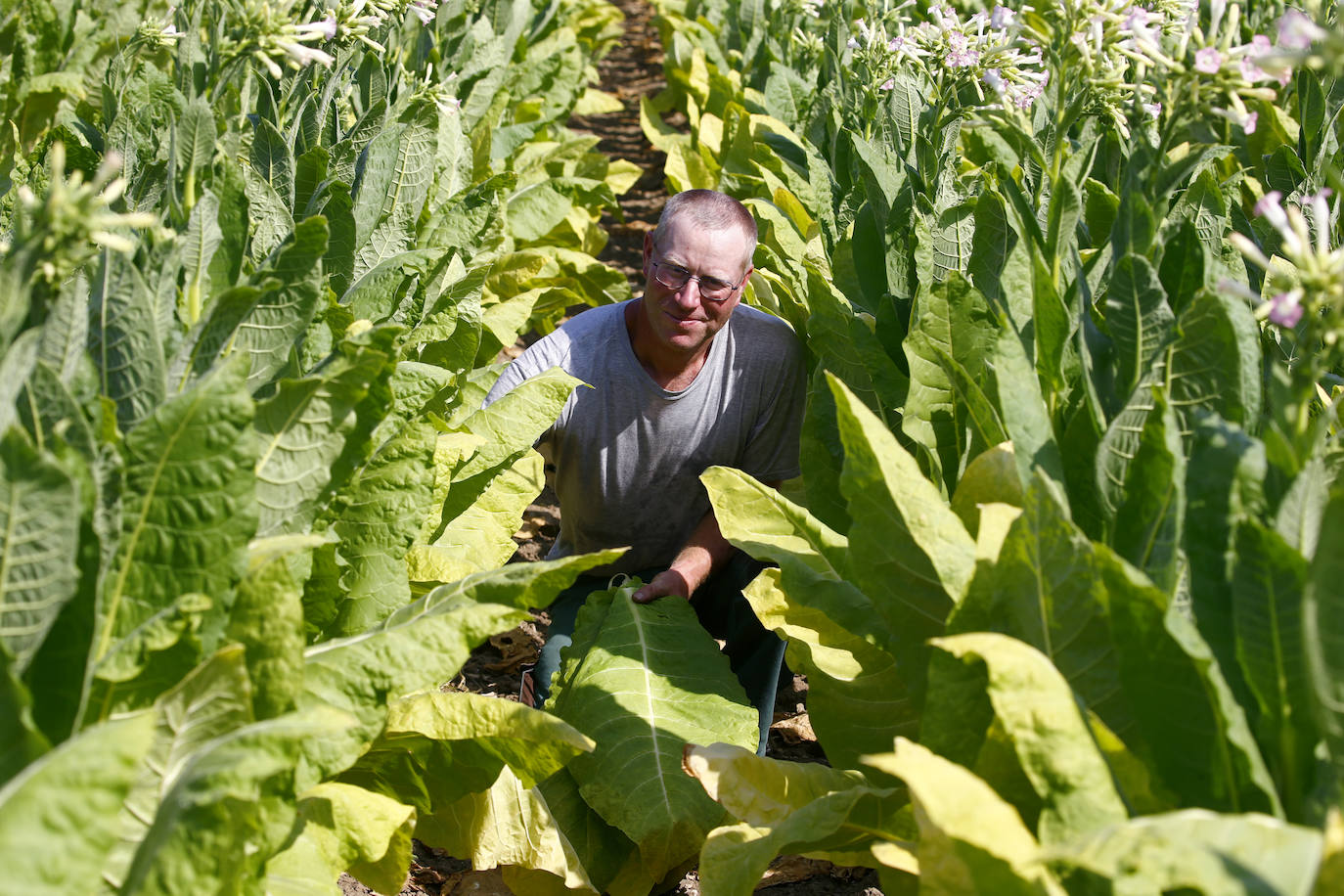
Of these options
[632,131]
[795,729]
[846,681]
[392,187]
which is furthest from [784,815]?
[632,131]

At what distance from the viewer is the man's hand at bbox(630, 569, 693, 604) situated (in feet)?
9.57

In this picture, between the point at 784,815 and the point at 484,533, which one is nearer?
the point at 784,815

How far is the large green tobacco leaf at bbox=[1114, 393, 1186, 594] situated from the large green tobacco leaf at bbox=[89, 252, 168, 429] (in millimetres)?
1317

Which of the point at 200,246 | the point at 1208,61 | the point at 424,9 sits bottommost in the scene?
the point at 200,246

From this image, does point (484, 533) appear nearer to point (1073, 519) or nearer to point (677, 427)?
point (677, 427)

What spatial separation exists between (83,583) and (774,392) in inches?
82.6

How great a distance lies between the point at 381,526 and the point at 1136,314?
1.23 metres

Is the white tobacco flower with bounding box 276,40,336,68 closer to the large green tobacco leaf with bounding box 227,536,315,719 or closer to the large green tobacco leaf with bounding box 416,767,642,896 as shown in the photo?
the large green tobacco leaf with bounding box 227,536,315,719

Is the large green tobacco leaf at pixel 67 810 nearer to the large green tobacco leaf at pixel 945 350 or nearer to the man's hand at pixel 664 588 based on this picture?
the large green tobacco leaf at pixel 945 350

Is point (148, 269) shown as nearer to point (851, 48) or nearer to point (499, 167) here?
point (499, 167)

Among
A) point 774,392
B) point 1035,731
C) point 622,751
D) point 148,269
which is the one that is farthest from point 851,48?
point 1035,731

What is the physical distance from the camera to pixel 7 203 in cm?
241

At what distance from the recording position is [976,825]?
139cm

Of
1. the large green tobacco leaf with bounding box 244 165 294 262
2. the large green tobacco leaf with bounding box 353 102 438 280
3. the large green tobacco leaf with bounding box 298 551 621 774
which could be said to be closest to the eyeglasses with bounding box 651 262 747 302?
the large green tobacco leaf with bounding box 353 102 438 280
